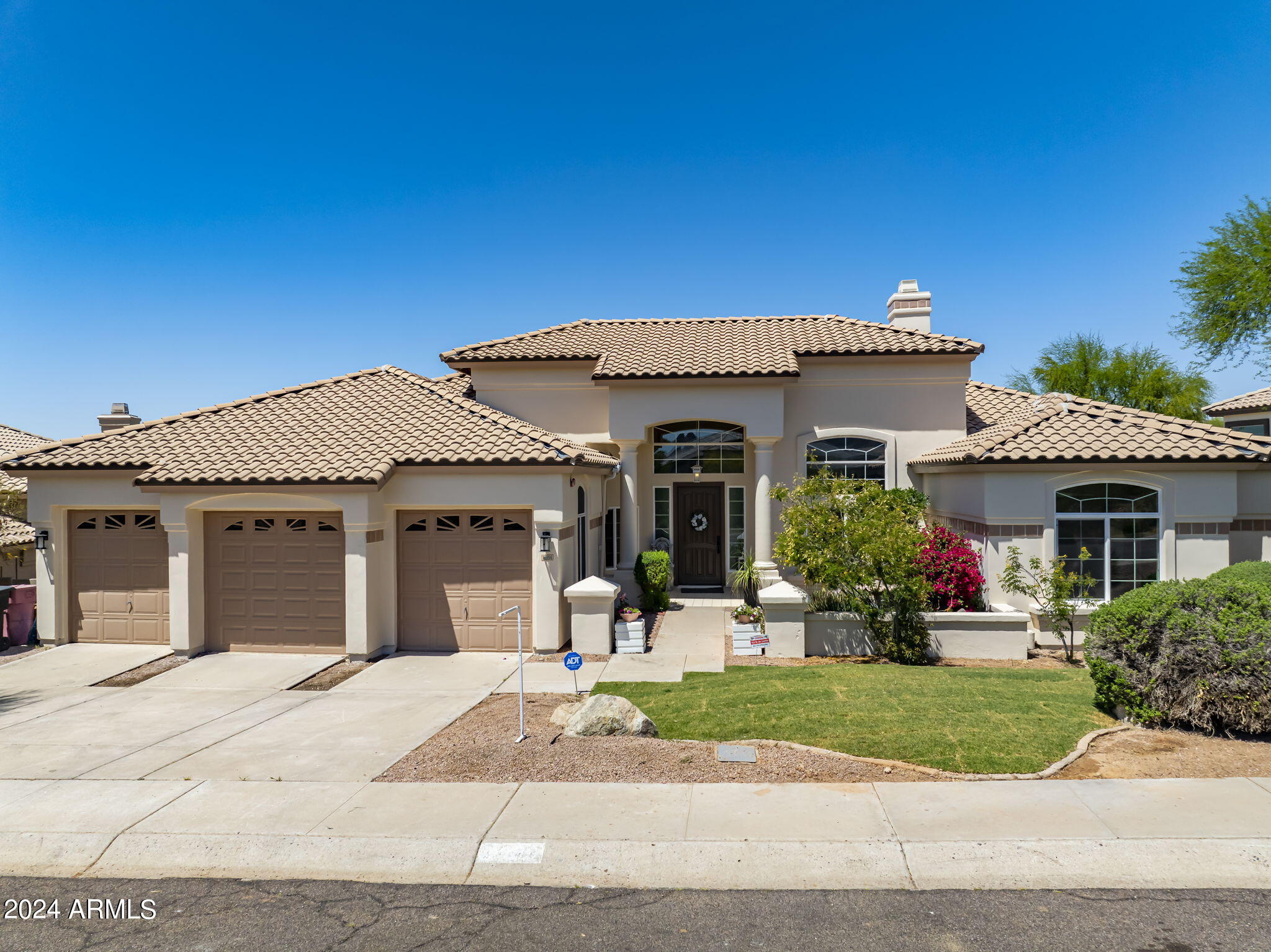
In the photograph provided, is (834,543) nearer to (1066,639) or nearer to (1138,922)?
(1066,639)

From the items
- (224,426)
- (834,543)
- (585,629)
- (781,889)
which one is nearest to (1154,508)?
(834,543)

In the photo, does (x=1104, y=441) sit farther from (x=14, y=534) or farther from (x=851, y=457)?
(x=14, y=534)

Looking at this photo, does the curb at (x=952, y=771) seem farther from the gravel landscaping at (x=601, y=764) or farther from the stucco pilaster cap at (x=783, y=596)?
the stucco pilaster cap at (x=783, y=596)

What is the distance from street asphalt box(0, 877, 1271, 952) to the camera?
15.3 feet

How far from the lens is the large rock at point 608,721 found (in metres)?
8.20

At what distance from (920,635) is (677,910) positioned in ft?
26.9

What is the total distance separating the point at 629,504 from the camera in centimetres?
1675

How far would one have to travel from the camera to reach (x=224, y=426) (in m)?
14.9

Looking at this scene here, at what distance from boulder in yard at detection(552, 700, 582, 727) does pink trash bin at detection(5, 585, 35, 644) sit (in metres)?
Answer: 12.0

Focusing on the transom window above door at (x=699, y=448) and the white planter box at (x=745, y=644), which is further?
the transom window above door at (x=699, y=448)

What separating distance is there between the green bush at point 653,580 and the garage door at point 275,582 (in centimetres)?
619

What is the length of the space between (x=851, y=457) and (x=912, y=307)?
17.4ft

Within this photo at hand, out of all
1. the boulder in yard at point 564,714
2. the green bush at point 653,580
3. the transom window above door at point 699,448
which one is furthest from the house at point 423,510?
the boulder in yard at point 564,714

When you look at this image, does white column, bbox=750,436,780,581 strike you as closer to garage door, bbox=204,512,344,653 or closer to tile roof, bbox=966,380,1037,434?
tile roof, bbox=966,380,1037,434
